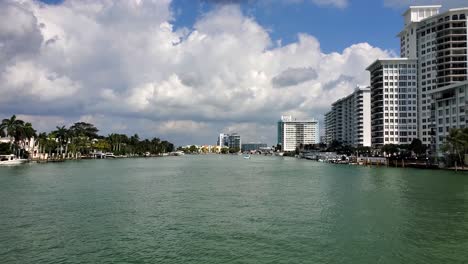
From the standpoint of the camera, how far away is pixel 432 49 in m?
164

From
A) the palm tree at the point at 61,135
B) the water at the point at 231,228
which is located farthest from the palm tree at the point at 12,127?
the water at the point at 231,228

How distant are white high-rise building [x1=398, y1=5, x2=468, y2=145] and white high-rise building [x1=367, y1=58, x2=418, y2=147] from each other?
14.7ft

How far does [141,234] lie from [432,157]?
396ft

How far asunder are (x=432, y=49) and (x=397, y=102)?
90.1 feet

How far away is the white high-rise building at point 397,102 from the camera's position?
17825cm

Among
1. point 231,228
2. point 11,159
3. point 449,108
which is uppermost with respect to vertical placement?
point 449,108

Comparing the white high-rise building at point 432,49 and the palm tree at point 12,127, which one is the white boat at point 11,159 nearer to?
the palm tree at point 12,127

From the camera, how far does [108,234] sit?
29828 mm

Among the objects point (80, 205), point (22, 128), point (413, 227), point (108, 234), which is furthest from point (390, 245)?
point (22, 128)

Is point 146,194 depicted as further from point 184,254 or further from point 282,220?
point 184,254

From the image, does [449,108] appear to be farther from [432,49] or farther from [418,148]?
[432,49]

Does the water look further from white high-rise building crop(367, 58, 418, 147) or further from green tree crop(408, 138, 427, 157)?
white high-rise building crop(367, 58, 418, 147)

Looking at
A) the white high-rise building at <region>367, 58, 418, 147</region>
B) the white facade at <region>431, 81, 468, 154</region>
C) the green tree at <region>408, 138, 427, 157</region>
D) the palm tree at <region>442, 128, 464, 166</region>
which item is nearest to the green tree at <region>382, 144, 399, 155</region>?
the green tree at <region>408, 138, 427, 157</region>

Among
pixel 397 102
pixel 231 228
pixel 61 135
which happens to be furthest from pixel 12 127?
pixel 397 102
